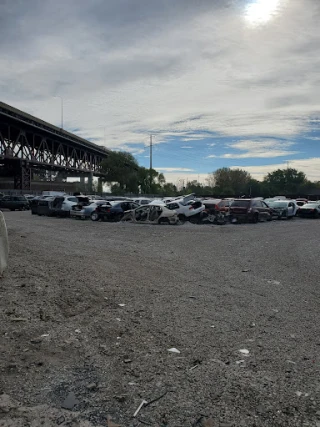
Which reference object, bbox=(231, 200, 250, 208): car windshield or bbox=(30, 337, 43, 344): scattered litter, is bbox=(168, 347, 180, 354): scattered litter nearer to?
bbox=(30, 337, 43, 344): scattered litter

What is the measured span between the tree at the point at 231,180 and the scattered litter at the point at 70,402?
376 ft

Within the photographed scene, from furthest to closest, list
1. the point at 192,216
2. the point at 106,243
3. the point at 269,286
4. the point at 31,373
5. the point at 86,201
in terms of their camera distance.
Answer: the point at 86,201
the point at 192,216
the point at 106,243
the point at 269,286
the point at 31,373

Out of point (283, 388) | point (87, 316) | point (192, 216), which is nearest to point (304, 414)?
point (283, 388)

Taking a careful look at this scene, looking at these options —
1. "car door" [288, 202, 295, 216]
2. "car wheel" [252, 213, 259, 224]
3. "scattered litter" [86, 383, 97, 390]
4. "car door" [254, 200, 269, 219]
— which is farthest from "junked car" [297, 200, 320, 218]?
"scattered litter" [86, 383, 97, 390]

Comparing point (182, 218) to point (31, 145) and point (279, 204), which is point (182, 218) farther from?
point (31, 145)

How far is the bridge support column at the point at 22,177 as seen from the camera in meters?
74.6

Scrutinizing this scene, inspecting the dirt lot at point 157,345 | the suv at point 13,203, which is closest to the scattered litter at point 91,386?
the dirt lot at point 157,345

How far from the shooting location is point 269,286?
7.45m

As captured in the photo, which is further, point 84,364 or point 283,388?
point 84,364

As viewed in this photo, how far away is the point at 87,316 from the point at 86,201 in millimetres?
24070

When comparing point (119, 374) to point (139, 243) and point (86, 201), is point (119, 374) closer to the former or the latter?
point (139, 243)

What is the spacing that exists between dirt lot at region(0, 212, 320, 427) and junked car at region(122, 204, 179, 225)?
44.3 feet

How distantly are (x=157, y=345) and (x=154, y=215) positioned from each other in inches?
723

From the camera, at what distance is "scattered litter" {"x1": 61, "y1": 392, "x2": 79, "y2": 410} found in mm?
3115
